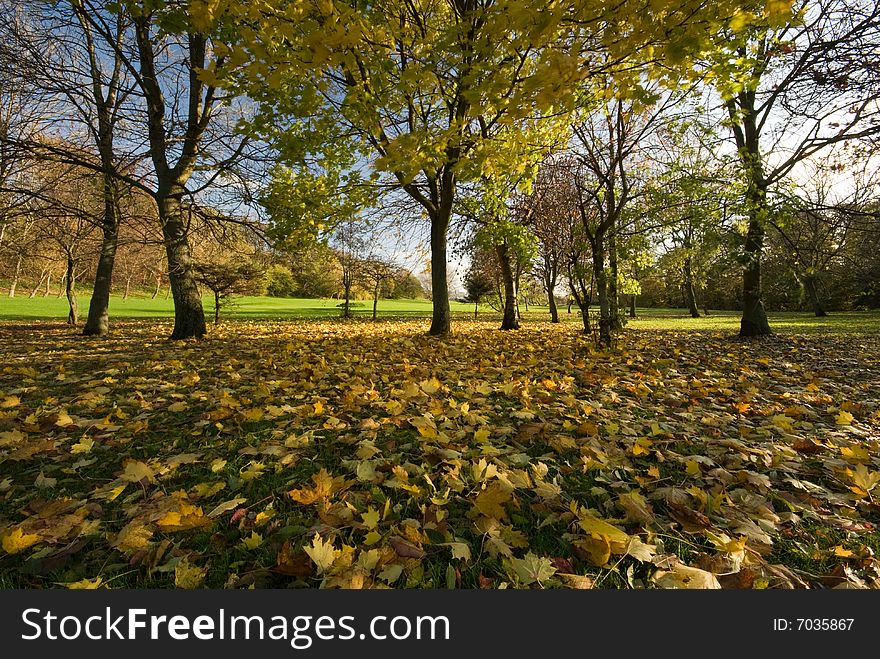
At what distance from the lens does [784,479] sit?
2.08 meters

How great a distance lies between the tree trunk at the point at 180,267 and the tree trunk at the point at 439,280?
5.59 metres

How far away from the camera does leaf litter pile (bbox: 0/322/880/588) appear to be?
4.68ft

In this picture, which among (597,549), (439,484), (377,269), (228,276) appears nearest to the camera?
(597,549)

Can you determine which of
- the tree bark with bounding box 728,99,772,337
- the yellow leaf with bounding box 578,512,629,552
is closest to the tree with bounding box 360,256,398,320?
the tree bark with bounding box 728,99,772,337

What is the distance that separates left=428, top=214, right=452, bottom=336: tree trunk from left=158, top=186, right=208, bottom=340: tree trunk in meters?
5.59

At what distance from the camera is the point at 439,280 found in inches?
382

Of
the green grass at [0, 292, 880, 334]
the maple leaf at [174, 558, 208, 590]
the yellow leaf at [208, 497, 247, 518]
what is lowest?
the maple leaf at [174, 558, 208, 590]

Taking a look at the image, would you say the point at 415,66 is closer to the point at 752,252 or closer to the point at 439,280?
the point at 439,280

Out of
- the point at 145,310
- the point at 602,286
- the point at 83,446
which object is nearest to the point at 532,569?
the point at 83,446

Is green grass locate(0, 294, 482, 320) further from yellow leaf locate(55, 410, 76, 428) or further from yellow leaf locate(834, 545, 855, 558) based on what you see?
yellow leaf locate(834, 545, 855, 558)

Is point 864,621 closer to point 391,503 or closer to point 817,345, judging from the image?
point 391,503

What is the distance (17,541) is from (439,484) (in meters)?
1.84

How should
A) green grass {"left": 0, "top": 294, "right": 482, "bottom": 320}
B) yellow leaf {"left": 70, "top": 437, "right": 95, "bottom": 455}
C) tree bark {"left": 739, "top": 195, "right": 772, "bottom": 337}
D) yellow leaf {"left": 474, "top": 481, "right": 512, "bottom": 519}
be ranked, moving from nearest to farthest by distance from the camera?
yellow leaf {"left": 474, "top": 481, "right": 512, "bottom": 519} → yellow leaf {"left": 70, "top": 437, "right": 95, "bottom": 455} → tree bark {"left": 739, "top": 195, "right": 772, "bottom": 337} → green grass {"left": 0, "top": 294, "right": 482, "bottom": 320}

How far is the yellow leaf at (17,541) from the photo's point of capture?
4.81ft
